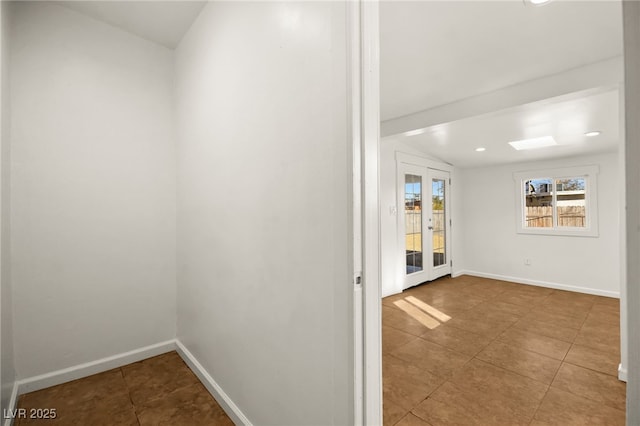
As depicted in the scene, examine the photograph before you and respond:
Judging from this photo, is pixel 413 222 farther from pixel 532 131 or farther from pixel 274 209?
pixel 274 209

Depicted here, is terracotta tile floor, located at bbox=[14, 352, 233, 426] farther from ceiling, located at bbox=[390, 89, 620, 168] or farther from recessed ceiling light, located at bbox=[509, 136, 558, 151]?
recessed ceiling light, located at bbox=[509, 136, 558, 151]

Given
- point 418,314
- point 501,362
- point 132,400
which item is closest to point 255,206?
point 132,400

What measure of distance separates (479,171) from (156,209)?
19.1 feet

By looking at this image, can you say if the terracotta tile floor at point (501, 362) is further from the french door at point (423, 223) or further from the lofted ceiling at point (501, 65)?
the lofted ceiling at point (501, 65)

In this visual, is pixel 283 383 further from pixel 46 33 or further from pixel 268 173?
pixel 46 33

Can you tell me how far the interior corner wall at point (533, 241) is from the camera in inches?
177

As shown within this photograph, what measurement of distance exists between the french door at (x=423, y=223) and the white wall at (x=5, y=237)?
14.0 feet

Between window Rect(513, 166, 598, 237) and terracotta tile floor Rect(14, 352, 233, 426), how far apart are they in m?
5.81

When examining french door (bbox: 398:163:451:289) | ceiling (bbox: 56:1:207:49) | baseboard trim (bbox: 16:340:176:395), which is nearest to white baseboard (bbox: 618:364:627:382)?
french door (bbox: 398:163:451:289)

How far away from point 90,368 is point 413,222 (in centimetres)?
447

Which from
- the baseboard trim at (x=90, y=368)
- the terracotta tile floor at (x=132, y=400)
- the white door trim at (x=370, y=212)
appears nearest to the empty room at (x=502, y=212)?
the white door trim at (x=370, y=212)

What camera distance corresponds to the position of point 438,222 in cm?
551

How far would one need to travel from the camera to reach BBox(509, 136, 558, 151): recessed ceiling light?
149 inches

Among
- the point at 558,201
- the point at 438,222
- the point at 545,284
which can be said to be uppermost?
the point at 558,201
